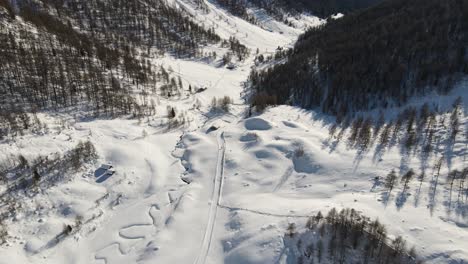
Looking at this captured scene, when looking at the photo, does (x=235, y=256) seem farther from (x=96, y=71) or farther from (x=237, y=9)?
(x=237, y=9)

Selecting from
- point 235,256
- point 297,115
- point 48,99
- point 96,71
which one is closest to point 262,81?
point 297,115

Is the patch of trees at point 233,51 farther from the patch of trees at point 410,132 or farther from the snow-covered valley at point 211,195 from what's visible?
the patch of trees at point 410,132

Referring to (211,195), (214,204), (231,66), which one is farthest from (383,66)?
(214,204)

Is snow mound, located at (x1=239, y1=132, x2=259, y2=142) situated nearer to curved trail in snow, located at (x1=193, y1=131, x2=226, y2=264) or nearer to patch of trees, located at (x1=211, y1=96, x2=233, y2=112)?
curved trail in snow, located at (x1=193, y1=131, x2=226, y2=264)

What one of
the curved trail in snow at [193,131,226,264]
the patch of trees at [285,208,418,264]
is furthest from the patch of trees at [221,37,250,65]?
the patch of trees at [285,208,418,264]

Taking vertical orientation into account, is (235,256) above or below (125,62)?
below

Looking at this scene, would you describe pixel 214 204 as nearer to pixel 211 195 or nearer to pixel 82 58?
pixel 211 195
